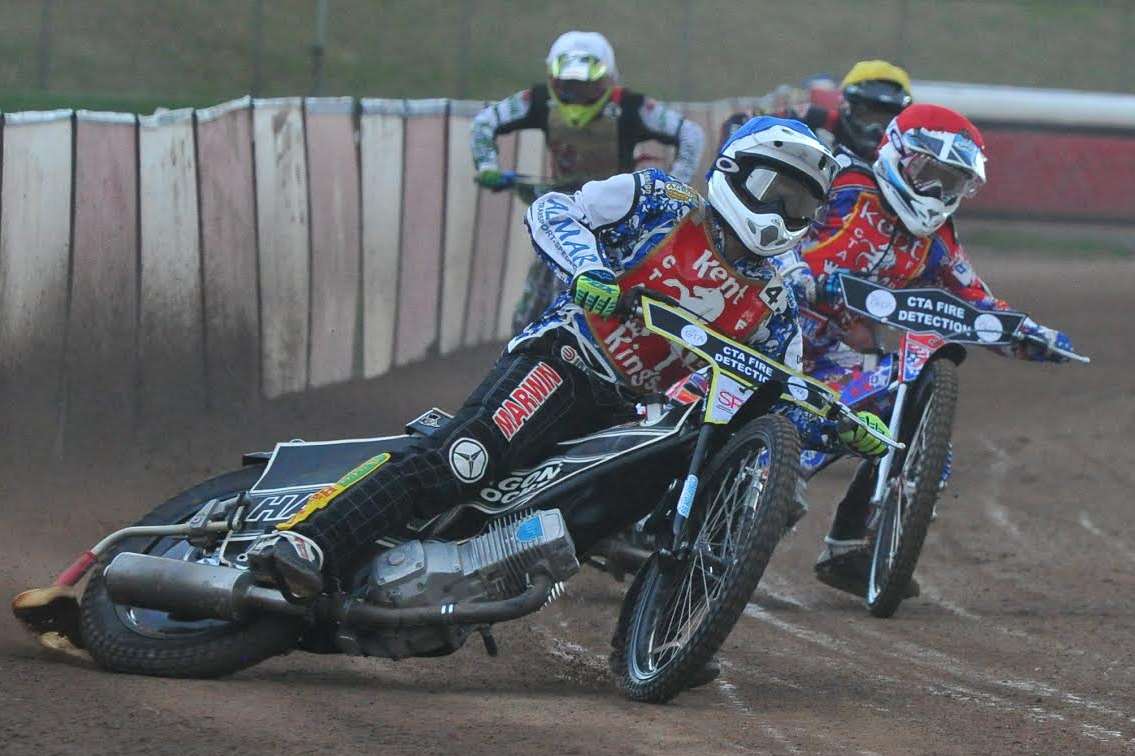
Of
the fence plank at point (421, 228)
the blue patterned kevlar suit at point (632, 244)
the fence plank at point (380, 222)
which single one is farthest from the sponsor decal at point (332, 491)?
the fence plank at point (421, 228)

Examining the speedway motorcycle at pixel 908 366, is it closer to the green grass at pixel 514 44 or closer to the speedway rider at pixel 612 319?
the speedway rider at pixel 612 319

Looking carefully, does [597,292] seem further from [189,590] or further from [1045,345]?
[1045,345]

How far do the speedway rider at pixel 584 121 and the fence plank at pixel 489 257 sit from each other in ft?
6.78

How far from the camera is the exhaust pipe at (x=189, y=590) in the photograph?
592cm

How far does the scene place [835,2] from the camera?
94.1ft

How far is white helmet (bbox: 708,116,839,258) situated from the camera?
246 inches

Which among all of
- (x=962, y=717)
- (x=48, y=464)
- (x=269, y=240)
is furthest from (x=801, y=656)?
(x=269, y=240)

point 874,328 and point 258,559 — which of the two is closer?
point 258,559

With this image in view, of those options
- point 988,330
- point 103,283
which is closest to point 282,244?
point 103,283

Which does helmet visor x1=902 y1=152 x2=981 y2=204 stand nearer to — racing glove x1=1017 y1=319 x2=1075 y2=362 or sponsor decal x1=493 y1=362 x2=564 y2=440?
racing glove x1=1017 y1=319 x2=1075 y2=362

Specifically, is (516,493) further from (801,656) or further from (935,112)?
(935,112)

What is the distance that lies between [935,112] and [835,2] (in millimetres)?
20958

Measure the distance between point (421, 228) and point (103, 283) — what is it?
431 cm

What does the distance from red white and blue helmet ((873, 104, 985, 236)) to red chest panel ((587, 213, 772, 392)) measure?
215 cm
